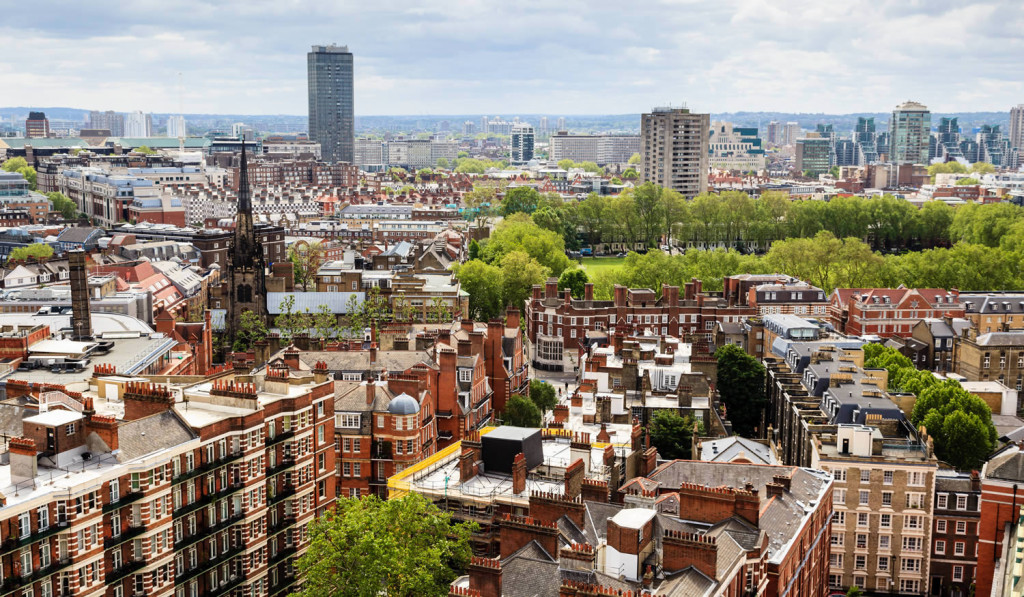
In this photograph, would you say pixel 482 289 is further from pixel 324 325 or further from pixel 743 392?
pixel 743 392

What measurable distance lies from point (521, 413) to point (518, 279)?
2446 inches

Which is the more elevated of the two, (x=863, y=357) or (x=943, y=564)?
(x=863, y=357)

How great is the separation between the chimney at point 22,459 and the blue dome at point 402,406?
2204cm

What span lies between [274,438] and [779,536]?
21291 mm

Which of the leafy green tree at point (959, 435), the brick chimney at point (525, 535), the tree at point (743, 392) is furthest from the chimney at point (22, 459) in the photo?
the tree at point (743, 392)

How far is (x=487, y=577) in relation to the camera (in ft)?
107

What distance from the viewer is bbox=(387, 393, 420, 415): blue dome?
55.2 meters

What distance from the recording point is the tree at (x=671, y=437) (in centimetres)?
6569

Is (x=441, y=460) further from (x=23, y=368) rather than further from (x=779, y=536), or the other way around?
(x=23, y=368)

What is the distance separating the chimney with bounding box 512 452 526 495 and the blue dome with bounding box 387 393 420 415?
37.3 ft

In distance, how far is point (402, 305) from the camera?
11075cm

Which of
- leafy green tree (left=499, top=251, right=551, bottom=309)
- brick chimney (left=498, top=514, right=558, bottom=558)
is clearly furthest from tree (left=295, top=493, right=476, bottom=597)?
leafy green tree (left=499, top=251, right=551, bottom=309)

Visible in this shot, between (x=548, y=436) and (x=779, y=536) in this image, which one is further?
(x=548, y=436)

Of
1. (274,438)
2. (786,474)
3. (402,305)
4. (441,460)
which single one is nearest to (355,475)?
(441,460)
